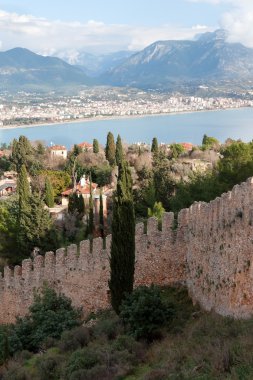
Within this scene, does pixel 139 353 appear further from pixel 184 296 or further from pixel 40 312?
pixel 40 312

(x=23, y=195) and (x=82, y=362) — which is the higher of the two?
(x=82, y=362)

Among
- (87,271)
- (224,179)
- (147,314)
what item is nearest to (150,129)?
(224,179)

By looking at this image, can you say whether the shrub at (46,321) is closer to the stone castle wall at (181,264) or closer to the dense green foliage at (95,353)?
the dense green foliage at (95,353)

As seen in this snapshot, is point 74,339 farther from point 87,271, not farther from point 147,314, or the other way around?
point 87,271

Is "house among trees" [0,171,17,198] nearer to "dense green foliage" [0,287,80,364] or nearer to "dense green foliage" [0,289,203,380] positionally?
"dense green foliage" [0,287,80,364]

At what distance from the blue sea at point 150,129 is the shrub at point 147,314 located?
84.5 m

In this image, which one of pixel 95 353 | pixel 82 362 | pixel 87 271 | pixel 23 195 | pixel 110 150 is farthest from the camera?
pixel 110 150

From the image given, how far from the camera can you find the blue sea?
107 m

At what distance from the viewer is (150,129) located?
13300cm

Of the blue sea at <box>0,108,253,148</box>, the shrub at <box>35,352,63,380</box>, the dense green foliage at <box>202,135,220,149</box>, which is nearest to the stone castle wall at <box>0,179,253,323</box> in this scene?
the shrub at <box>35,352,63,380</box>

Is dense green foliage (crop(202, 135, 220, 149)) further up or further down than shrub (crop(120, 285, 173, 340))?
further down

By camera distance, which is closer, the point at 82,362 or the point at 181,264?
the point at 82,362

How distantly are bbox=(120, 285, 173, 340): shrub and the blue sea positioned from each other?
277 feet

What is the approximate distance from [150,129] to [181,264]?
395 ft
